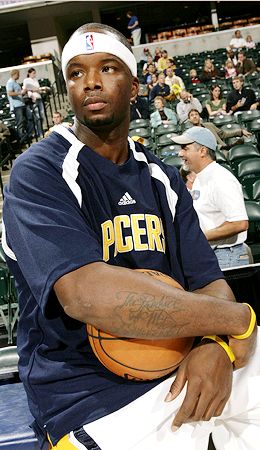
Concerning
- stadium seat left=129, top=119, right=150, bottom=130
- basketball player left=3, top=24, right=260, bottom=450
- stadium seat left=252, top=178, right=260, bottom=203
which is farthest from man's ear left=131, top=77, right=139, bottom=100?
stadium seat left=129, top=119, right=150, bottom=130

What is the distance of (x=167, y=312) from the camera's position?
1.53 meters

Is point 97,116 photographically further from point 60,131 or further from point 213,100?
point 213,100

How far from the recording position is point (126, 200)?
179cm

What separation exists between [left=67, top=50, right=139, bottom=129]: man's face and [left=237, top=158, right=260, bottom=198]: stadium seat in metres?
6.15

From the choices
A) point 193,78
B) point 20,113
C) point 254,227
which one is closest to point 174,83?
point 193,78

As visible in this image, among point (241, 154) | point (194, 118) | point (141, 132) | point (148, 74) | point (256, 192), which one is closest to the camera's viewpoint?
point (256, 192)

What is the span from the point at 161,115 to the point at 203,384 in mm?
11734

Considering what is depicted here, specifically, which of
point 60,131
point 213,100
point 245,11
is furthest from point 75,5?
point 60,131

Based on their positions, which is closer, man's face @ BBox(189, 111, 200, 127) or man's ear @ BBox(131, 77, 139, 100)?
man's ear @ BBox(131, 77, 139, 100)

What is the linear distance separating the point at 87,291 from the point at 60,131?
21.6 inches

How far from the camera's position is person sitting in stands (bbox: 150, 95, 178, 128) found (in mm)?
12805

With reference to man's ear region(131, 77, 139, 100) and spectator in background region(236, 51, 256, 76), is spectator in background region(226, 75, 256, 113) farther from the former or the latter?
man's ear region(131, 77, 139, 100)

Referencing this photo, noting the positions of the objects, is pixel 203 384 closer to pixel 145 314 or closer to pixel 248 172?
pixel 145 314

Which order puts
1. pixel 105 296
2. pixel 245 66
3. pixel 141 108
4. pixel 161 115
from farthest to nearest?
pixel 245 66 → pixel 141 108 → pixel 161 115 → pixel 105 296
